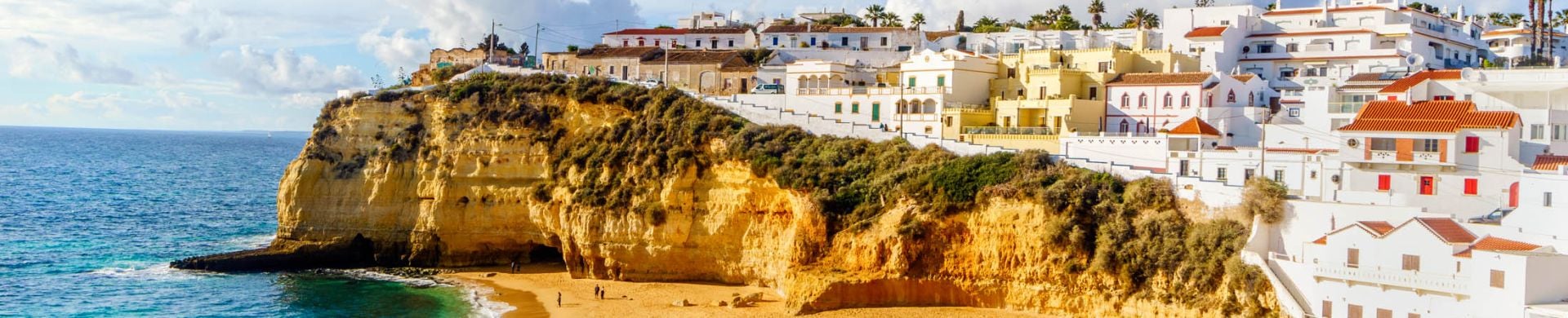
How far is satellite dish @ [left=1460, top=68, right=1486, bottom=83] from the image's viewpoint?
129 feet

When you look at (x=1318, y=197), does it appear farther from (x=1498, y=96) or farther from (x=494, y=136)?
(x=494, y=136)

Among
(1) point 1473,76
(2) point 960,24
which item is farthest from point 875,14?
(1) point 1473,76

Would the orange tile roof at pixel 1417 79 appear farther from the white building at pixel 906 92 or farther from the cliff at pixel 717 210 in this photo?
the white building at pixel 906 92

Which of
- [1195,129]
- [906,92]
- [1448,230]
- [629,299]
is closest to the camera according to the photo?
[1448,230]

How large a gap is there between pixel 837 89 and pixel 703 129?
7.68 m

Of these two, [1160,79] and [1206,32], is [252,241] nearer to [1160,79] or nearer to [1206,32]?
[1160,79]

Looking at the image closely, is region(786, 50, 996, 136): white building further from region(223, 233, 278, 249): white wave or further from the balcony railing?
region(223, 233, 278, 249): white wave

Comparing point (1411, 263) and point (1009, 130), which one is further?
point (1009, 130)

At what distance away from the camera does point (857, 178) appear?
42.6 m

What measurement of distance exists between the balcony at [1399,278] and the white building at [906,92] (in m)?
18.8

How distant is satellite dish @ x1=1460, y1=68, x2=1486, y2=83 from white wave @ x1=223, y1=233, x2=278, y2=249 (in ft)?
149

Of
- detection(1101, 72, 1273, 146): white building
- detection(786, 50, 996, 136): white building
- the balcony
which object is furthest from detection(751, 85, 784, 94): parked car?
the balcony

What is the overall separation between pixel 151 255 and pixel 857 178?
30160 millimetres

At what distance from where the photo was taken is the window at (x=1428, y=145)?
34625 mm
